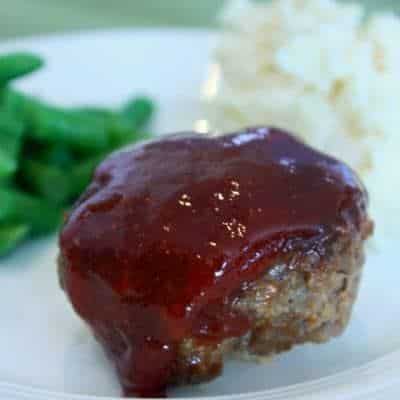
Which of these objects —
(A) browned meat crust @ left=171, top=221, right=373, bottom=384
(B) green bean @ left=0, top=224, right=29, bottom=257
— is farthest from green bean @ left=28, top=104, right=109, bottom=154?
(A) browned meat crust @ left=171, top=221, right=373, bottom=384

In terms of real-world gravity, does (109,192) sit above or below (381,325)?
above

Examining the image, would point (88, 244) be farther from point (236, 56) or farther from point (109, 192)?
point (236, 56)

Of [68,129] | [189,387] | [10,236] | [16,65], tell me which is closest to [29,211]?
[10,236]

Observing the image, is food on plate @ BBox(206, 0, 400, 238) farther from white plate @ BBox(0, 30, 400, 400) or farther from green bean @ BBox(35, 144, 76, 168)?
green bean @ BBox(35, 144, 76, 168)

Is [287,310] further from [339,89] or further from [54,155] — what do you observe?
[54,155]

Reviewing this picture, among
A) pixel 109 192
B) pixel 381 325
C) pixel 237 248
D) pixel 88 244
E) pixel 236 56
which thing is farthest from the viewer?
pixel 236 56

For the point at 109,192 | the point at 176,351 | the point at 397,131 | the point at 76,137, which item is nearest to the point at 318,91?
the point at 397,131
